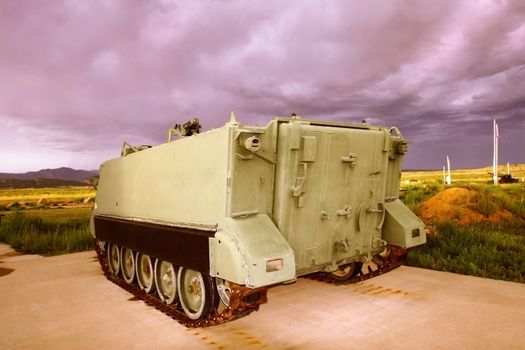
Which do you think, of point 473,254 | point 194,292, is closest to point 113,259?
point 194,292

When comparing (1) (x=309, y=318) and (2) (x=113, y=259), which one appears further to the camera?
(2) (x=113, y=259)

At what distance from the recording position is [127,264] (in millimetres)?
7258

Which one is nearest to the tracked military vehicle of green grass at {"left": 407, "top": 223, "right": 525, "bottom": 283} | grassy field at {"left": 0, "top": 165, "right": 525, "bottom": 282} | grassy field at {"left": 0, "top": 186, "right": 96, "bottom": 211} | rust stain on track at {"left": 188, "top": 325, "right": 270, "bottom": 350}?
rust stain on track at {"left": 188, "top": 325, "right": 270, "bottom": 350}

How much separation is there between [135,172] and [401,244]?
14.2ft

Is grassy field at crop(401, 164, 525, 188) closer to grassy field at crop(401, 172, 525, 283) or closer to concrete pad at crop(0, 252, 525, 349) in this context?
grassy field at crop(401, 172, 525, 283)

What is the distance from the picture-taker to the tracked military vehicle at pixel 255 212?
4.10 metres

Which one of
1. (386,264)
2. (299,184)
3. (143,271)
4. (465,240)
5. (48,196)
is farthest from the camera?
(48,196)

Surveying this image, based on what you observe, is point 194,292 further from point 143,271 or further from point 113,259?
point 113,259

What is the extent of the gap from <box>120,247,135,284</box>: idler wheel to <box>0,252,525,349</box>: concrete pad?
350mm

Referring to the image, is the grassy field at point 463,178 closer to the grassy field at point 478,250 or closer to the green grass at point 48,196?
the grassy field at point 478,250

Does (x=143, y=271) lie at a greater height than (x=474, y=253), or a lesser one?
lesser

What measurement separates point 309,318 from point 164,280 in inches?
86.3

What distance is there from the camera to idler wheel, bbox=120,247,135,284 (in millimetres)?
7059

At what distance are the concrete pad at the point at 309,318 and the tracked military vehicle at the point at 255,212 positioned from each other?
34cm
